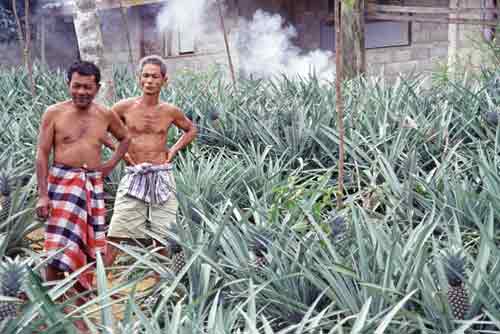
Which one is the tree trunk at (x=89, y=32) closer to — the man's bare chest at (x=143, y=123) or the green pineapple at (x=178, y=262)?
the man's bare chest at (x=143, y=123)

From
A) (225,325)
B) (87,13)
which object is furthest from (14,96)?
(225,325)

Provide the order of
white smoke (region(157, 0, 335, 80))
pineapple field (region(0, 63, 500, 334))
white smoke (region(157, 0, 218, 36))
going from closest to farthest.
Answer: pineapple field (region(0, 63, 500, 334)) → white smoke (region(157, 0, 335, 80)) → white smoke (region(157, 0, 218, 36))

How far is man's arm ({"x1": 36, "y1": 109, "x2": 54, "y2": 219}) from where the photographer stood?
141 inches

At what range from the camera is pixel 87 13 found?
7.44 m

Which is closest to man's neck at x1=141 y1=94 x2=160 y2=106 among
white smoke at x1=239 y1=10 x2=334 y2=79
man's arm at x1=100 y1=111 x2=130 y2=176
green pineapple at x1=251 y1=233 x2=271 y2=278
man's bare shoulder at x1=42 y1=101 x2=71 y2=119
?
man's arm at x1=100 y1=111 x2=130 y2=176

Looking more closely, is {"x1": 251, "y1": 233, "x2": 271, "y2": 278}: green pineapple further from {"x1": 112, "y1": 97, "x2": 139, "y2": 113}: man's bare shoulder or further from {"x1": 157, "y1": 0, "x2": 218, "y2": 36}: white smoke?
{"x1": 157, "y1": 0, "x2": 218, "y2": 36}: white smoke

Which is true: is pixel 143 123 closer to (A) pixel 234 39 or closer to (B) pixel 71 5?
(A) pixel 234 39

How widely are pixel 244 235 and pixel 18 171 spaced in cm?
247

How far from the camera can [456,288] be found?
2.69 m

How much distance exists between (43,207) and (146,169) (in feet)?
2.24

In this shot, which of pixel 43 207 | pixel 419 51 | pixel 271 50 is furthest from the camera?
pixel 271 50

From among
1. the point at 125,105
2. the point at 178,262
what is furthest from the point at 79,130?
the point at 178,262

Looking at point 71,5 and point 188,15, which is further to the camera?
point 71,5

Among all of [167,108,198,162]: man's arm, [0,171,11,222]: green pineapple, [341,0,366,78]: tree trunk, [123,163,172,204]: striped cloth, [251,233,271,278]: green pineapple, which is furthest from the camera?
[341,0,366,78]: tree trunk
